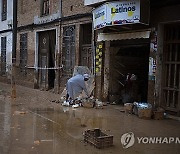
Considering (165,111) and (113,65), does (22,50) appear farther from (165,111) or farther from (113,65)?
(165,111)

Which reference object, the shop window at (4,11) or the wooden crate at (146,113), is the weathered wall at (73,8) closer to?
the wooden crate at (146,113)

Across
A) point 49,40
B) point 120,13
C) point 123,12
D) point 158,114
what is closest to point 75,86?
point 120,13

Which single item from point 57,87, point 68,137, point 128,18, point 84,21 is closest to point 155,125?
point 68,137

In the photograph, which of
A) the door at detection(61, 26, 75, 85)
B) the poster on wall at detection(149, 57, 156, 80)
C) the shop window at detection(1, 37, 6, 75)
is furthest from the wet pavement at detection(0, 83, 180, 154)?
the shop window at detection(1, 37, 6, 75)

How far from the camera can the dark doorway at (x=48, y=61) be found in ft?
59.3

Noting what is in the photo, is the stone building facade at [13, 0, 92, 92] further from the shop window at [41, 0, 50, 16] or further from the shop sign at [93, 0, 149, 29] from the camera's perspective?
the shop sign at [93, 0, 149, 29]

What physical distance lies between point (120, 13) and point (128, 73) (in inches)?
137

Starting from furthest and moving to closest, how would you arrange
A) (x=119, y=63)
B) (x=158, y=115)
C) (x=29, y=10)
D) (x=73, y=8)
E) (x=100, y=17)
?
(x=29, y=10) < (x=73, y=8) < (x=119, y=63) < (x=100, y=17) < (x=158, y=115)

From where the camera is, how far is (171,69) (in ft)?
34.4

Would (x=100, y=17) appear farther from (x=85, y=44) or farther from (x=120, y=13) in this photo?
(x=85, y=44)

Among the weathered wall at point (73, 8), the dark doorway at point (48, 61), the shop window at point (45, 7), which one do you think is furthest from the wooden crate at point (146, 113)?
the shop window at point (45, 7)

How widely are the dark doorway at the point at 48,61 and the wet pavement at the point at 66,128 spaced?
221 inches

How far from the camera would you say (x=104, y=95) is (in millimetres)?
13305

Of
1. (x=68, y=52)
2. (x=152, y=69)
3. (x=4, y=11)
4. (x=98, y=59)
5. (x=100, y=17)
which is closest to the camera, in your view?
(x=152, y=69)
